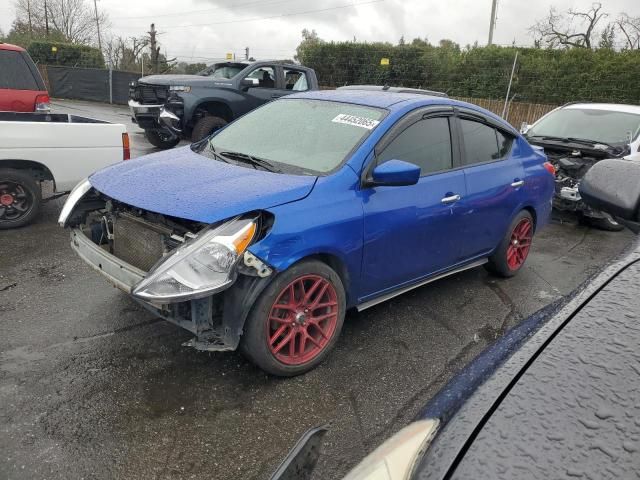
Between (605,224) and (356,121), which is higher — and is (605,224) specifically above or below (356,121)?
below

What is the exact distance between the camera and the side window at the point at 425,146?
11.7 feet

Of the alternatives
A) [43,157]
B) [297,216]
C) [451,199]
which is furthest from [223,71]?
[297,216]

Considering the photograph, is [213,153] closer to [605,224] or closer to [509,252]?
[509,252]

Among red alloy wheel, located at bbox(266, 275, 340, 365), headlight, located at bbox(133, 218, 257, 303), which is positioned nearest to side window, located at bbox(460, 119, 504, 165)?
red alloy wheel, located at bbox(266, 275, 340, 365)

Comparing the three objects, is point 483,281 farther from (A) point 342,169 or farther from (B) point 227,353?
(B) point 227,353

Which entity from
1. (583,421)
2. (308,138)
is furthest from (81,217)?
(583,421)

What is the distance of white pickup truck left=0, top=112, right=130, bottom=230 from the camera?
16.5 feet

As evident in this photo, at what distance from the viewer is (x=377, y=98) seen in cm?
394

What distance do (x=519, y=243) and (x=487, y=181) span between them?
109 cm

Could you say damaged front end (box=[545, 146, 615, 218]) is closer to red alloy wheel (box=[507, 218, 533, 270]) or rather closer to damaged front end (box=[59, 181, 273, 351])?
red alloy wheel (box=[507, 218, 533, 270])

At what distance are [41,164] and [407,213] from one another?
12.9 feet

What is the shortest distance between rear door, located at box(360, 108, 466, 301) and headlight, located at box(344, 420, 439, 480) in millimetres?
2030

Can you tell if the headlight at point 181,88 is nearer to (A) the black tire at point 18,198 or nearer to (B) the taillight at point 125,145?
(B) the taillight at point 125,145

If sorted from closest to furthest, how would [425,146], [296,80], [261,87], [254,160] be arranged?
[254,160] → [425,146] → [261,87] → [296,80]
